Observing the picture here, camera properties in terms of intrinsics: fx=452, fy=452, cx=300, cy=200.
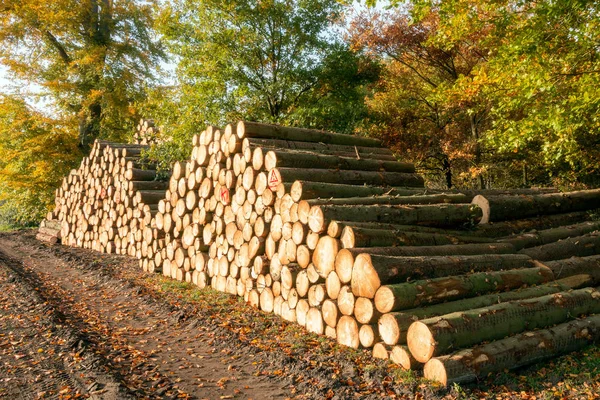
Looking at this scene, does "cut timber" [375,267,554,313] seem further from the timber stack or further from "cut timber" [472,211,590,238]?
"cut timber" [472,211,590,238]

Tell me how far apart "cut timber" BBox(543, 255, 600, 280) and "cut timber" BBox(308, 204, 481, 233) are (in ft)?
4.95

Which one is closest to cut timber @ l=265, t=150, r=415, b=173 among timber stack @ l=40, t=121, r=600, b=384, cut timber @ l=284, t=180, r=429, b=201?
timber stack @ l=40, t=121, r=600, b=384

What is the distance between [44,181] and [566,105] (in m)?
20.8

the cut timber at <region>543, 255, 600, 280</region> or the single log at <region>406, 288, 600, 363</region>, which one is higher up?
the cut timber at <region>543, 255, 600, 280</region>

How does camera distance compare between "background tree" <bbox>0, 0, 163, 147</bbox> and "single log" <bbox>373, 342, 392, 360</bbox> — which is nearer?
"single log" <bbox>373, 342, 392, 360</bbox>

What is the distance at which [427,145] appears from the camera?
17.2 m

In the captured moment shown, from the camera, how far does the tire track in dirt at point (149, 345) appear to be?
4891 mm

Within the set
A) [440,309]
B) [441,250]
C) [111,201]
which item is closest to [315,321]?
[440,309]

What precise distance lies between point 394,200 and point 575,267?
306cm

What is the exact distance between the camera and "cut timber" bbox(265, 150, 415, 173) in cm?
791

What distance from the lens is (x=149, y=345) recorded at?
20.5ft

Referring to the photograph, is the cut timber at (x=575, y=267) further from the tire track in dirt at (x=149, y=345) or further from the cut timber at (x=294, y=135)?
the cut timber at (x=294, y=135)

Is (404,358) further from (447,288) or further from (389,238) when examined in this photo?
(389,238)

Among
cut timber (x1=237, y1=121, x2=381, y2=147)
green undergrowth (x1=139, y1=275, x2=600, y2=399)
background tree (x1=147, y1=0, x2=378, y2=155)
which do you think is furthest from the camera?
background tree (x1=147, y1=0, x2=378, y2=155)
